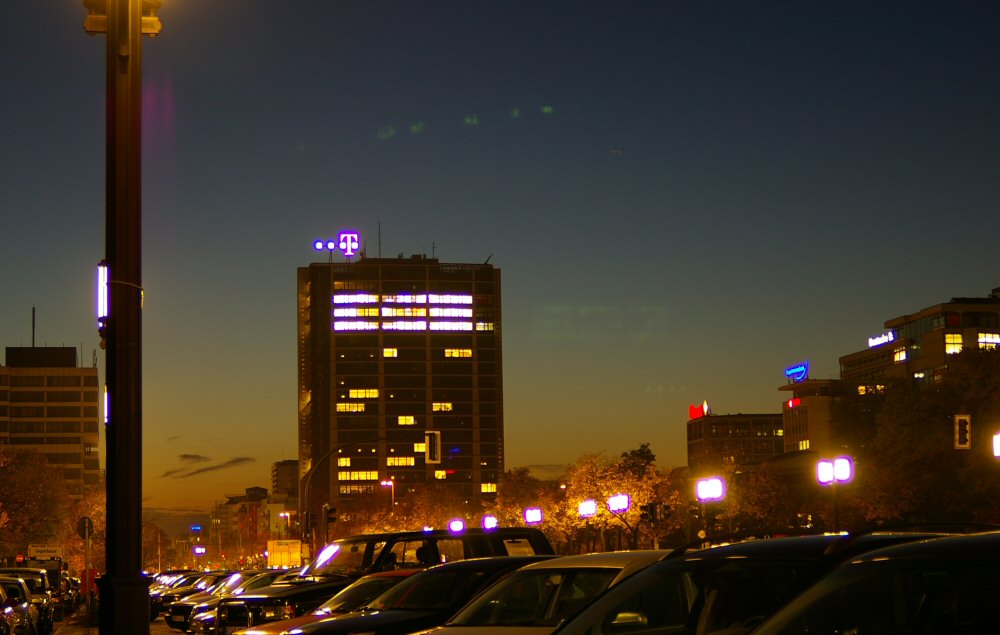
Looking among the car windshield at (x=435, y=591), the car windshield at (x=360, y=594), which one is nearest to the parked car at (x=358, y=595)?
the car windshield at (x=360, y=594)


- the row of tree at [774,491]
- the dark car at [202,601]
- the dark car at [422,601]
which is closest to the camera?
the dark car at [422,601]

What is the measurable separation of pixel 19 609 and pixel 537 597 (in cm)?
1405

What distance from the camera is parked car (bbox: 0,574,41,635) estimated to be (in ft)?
68.5

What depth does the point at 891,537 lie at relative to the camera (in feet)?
22.2

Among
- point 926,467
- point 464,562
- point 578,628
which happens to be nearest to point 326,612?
point 464,562

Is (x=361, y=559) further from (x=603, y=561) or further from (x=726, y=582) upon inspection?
(x=726, y=582)

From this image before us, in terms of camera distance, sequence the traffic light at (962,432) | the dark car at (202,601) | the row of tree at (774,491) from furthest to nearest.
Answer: the row of tree at (774,491), the traffic light at (962,432), the dark car at (202,601)

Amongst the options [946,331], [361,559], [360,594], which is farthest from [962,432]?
[946,331]

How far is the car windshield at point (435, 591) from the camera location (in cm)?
1315

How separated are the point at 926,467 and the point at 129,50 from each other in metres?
58.3

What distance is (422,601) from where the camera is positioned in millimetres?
13211

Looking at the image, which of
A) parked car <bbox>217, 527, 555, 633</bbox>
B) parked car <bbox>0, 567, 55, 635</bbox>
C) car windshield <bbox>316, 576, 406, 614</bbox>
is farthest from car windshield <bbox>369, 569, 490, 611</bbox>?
parked car <bbox>0, 567, 55, 635</bbox>

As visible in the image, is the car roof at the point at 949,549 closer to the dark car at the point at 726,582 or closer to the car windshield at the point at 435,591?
the dark car at the point at 726,582

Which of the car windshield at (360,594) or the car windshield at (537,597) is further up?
the car windshield at (537,597)
